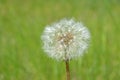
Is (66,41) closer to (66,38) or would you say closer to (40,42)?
(66,38)

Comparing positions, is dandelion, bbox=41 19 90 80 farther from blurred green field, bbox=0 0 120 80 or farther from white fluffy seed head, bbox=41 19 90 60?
blurred green field, bbox=0 0 120 80

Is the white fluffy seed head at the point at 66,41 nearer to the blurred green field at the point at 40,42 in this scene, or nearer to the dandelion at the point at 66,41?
the dandelion at the point at 66,41

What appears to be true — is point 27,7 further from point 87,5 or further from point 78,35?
point 78,35

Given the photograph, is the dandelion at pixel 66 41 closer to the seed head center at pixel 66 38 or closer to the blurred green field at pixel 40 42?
the seed head center at pixel 66 38

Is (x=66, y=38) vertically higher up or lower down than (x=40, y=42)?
lower down

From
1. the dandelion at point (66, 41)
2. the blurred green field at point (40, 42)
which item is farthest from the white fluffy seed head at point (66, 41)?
the blurred green field at point (40, 42)

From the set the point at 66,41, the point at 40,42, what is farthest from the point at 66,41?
the point at 40,42

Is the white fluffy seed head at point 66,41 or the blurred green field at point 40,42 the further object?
the blurred green field at point 40,42

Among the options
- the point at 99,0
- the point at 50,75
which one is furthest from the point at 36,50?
the point at 99,0

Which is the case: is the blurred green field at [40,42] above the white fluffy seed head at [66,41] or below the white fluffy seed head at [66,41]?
above
